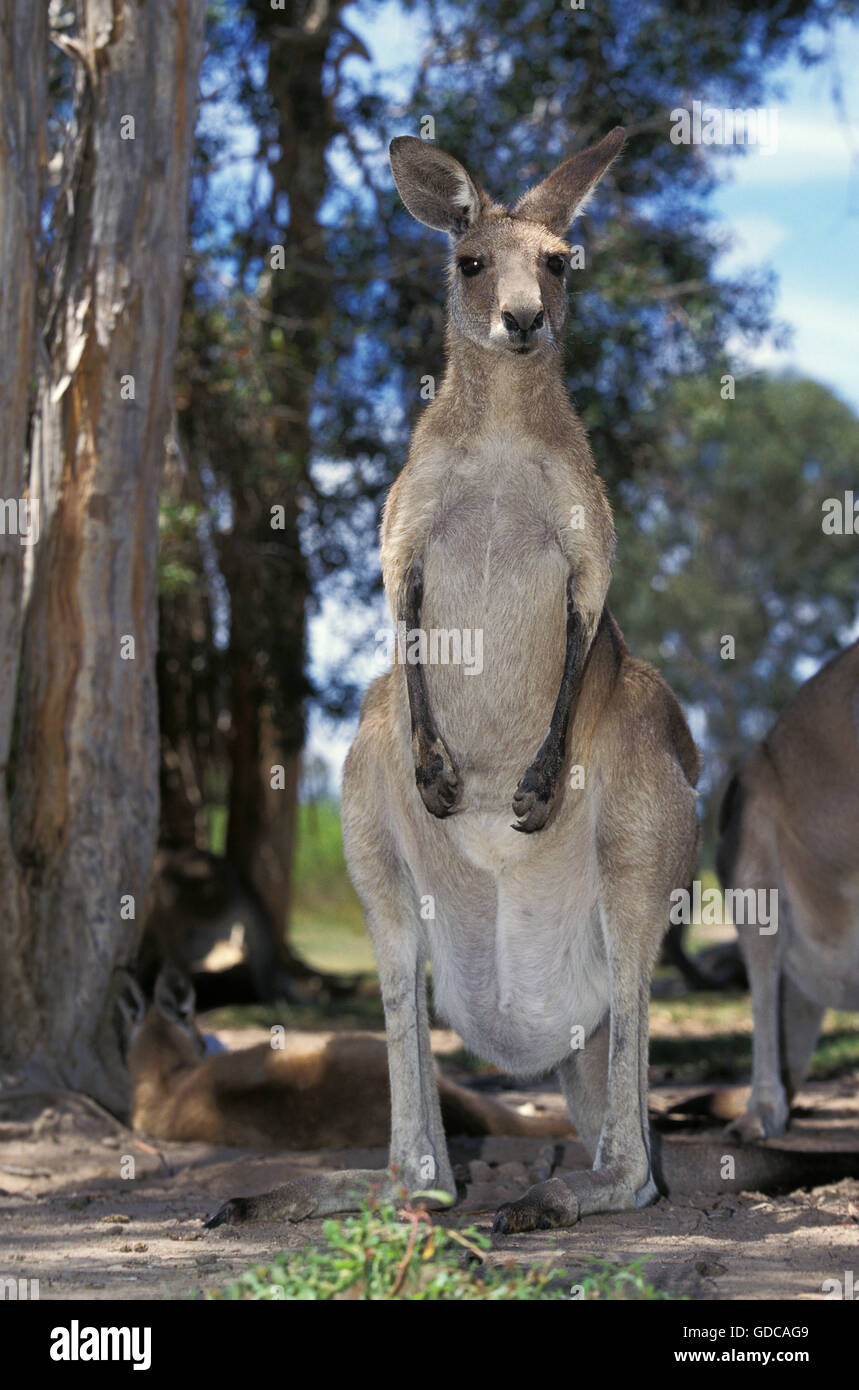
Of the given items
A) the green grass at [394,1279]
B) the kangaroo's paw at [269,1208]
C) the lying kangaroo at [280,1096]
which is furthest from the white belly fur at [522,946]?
the green grass at [394,1279]

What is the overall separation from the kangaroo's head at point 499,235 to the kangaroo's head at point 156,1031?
262 cm

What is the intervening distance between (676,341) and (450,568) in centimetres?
609

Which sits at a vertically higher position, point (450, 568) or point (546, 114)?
point (546, 114)

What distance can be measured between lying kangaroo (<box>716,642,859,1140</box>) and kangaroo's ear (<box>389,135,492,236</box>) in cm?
214

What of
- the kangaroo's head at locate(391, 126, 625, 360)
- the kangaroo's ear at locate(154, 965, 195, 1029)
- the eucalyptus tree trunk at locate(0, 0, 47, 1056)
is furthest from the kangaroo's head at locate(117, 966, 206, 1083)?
the kangaroo's head at locate(391, 126, 625, 360)

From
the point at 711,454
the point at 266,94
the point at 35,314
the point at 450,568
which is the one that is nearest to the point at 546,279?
the point at 450,568

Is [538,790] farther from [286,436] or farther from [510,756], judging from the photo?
[286,436]

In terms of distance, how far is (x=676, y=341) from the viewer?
9359 millimetres

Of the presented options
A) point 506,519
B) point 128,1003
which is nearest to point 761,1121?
point 128,1003

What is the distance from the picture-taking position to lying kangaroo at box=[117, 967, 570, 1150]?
4727 millimetres

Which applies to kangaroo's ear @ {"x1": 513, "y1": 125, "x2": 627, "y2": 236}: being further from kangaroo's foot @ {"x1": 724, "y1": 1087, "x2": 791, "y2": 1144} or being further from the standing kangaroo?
kangaroo's foot @ {"x1": 724, "y1": 1087, "x2": 791, "y2": 1144}
